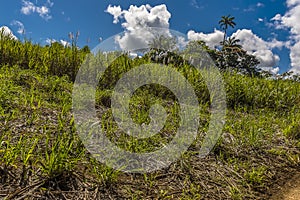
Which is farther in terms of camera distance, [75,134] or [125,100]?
[125,100]

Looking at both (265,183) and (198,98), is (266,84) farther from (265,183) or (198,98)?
(265,183)

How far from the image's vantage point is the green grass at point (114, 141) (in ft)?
5.98

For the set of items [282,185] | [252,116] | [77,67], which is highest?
[77,67]

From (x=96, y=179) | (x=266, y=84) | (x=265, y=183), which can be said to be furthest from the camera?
(x=266, y=84)

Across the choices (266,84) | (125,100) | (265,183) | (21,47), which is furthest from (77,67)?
(266,84)

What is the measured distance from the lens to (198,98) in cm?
437

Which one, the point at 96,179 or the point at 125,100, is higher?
the point at 125,100

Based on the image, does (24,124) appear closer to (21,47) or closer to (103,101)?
(103,101)

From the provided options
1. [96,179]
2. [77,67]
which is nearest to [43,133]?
[96,179]

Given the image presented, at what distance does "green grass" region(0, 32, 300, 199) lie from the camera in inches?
71.8

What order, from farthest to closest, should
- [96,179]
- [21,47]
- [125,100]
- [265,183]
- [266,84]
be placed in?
[266,84] < [21,47] < [125,100] < [265,183] < [96,179]

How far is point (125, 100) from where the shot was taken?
3361mm

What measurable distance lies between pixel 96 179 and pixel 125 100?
4.94 feet

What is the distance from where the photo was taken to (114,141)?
7.91ft
